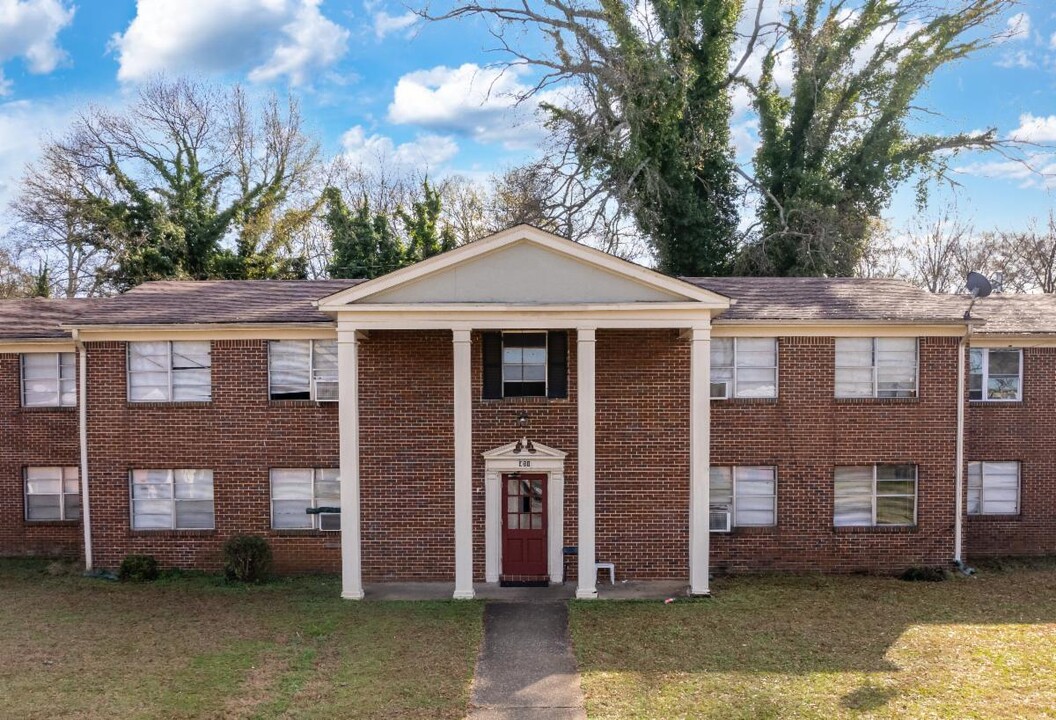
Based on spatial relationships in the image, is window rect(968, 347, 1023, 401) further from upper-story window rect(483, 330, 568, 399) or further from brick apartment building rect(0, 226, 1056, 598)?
upper-story window rect(483, 330, 568, 399)

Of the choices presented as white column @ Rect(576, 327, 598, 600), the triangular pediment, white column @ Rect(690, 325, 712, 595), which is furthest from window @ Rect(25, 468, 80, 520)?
white column @ Rect(690, 325, 712, 595)

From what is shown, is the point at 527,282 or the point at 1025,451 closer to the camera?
the point at 527,282

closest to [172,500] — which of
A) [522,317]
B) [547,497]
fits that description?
[547,497]

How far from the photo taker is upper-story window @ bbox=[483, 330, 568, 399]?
14133 millimetres

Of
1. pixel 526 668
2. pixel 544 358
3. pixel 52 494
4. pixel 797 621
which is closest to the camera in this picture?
pixel 526 668

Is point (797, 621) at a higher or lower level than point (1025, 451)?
lower

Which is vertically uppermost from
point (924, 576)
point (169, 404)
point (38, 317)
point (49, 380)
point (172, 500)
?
point (38, 317)

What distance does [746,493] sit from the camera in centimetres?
1498

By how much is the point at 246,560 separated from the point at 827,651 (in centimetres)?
1128

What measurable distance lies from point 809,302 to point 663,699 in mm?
9794

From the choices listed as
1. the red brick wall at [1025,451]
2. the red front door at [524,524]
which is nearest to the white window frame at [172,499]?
the red front door at [524,524]

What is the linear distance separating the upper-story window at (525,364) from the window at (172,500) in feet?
22.6

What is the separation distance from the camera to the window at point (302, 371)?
584 inches

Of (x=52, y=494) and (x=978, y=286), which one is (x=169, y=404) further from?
(x=978, y=286)
